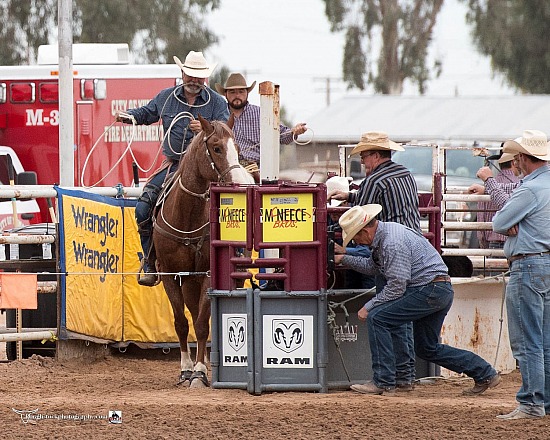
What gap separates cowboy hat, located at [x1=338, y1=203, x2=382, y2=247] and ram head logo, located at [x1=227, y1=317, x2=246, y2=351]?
3.67 feet

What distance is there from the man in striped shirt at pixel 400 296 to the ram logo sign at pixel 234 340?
86cm

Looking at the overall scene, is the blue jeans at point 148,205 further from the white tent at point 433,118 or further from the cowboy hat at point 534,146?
the white tent at point 433,118

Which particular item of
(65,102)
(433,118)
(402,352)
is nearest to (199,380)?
(402,352)

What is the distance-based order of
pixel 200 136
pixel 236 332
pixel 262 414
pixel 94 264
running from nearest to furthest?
pixel 262 414 → pixel 236 332 → pixel 200 136 → pixel 94 264

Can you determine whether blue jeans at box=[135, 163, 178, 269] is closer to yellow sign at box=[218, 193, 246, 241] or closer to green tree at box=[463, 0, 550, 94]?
yellow sign at box=[218, 193, 246, 241]

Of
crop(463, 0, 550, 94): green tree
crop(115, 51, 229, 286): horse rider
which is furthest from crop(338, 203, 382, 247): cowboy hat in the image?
crop(463, 0, 550, 94): green tree

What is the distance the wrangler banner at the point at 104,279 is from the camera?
36.9 feet

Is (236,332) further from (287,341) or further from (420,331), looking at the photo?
(420,331)

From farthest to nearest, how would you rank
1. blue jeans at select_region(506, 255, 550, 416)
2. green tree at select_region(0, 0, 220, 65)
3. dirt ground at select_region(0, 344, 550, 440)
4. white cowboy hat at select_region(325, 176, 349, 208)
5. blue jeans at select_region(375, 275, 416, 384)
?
green tree at select_region(0, 0, 220, 65) → white cowboy hat at select_region(325, 176, 349, 208) → blue jeans at select_region(375, 275, 416, 384) → blue jeans at select_region(506, 255, 550, 416) → dirt ground at select_region(0, 344, 550, 440)

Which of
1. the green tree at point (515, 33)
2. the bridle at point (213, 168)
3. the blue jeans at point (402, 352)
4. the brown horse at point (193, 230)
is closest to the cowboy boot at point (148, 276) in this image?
the brown horse at point (193, 230)

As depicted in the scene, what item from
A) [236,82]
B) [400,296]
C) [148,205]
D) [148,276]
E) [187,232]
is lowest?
[148,276]

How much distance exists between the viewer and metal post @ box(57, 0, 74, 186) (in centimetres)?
1348

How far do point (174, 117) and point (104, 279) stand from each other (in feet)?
6.28

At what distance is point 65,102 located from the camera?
44.4 feet
